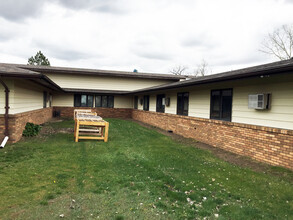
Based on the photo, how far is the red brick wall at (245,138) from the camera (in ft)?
18.1

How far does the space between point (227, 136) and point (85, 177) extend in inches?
216

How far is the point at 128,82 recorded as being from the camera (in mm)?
21578

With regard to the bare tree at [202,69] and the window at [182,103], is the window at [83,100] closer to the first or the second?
the window at [182,103]

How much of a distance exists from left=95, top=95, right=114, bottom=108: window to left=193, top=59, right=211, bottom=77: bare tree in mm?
30779

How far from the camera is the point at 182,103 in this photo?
1152cm

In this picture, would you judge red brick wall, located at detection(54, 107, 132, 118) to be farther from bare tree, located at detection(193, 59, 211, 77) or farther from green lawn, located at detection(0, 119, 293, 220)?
bare tree, located at detection(193, 59, 211, 77)

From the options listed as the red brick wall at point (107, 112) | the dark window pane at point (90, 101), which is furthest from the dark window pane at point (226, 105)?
the dark window pane at point (90, 101)

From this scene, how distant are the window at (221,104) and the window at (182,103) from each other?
7.61 feet

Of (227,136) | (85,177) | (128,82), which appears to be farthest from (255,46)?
(85,177)

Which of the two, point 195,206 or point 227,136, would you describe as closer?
point 195,206

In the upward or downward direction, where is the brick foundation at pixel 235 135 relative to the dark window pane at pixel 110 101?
downward

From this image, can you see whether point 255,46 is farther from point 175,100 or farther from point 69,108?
point 69,108

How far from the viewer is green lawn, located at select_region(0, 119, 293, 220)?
323 cm

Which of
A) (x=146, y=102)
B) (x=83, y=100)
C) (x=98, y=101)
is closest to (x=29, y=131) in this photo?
(x=146, y=102)
